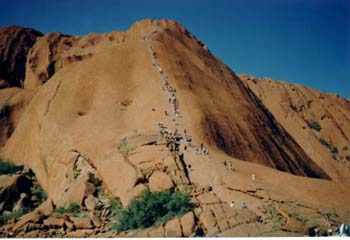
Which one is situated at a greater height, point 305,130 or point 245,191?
point 305,130

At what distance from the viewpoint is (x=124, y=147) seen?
19.1m

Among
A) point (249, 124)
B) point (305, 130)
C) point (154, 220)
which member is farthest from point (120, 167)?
point (305, 130)

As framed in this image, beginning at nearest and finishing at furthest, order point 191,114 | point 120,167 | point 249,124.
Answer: point 120,167, point 191,114, point 249,124

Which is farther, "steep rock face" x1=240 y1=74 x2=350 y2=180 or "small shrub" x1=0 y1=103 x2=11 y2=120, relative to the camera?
"steep rock face" x1=240 y1=74 x2=350 y2=180

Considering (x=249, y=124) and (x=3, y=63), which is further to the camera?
(x=3, y=63)

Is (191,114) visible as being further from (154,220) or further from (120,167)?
(154,220)

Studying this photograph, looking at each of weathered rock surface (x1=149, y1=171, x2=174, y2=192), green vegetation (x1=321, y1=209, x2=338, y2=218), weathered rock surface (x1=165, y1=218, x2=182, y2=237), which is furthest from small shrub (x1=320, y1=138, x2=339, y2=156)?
weathered rock surface (x1=165, y1=218, x2=182, y2=237)

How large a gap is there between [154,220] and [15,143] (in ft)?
38.0

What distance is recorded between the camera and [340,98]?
46.9 m

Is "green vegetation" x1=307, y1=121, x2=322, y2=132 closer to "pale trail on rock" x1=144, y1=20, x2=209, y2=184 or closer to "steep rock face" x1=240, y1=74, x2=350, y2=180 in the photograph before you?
"steep rock face" x1=240, y1=74, x2=350, y2=180

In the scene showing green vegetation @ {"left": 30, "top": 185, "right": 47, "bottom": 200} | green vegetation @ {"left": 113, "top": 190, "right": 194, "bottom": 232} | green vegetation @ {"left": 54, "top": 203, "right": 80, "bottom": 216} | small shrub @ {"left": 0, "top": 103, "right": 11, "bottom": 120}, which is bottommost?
green vegetation @ {"left": 113, "top": 190, "right": 194, "bottom": 232}

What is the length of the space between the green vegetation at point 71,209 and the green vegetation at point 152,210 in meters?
1.54

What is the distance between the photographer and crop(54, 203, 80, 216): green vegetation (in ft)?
55.9

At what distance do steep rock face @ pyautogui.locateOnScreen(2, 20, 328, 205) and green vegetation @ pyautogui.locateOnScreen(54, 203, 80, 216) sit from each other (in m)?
0.27
